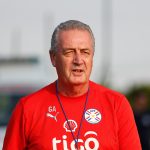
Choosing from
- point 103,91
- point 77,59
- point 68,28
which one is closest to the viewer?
point 77,59

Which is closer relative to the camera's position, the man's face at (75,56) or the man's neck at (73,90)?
the man's face at (75,56)

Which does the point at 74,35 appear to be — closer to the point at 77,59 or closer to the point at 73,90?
the point at 77,59

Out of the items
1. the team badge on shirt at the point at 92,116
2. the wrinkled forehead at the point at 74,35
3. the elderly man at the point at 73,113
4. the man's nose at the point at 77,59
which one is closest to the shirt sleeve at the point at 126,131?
the elderly man at the point at 73,113

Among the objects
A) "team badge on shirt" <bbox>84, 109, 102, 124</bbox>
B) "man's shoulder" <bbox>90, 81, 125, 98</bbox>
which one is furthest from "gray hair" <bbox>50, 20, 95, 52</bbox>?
"team badge on shirt" <bbox>84, 109, 102, 124</bbox>

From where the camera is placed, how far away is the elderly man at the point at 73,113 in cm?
619

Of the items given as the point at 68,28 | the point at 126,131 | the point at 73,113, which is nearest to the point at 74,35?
the point at 68,28

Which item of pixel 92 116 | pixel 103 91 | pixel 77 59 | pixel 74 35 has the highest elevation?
pixel 74 35

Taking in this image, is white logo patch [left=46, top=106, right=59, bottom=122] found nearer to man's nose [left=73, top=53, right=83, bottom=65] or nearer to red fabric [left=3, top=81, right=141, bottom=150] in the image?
red fabric [left=3, top=81, right=141, bottom=150]

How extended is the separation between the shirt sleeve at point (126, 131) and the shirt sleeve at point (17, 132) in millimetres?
674

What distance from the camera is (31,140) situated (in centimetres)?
625

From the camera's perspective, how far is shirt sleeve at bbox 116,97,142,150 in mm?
6195

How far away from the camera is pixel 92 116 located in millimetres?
6289

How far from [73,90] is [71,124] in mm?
254

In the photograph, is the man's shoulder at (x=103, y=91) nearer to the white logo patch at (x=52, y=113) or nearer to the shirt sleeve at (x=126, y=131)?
the shirt sleeve at (x=126, y=131)
